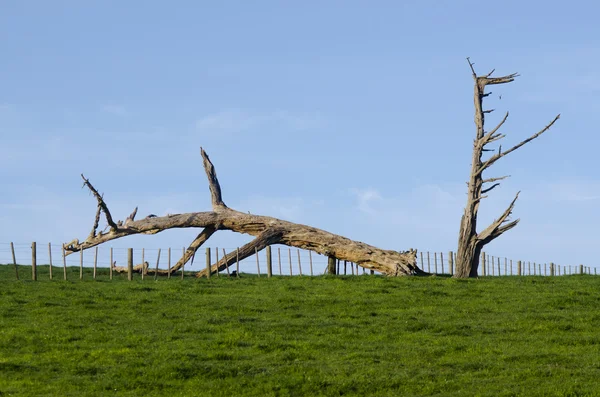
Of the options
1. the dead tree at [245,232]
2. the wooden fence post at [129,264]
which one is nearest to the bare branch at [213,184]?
the dead tree at [245,232]

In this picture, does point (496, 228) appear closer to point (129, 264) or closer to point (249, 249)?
point (249, 249)

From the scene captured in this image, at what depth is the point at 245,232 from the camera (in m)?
45.2

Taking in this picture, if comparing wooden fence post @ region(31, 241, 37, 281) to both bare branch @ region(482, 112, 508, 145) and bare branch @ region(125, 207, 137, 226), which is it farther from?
bare branch @ region(482, 112, 508, 145)

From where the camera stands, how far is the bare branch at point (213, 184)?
4581cm

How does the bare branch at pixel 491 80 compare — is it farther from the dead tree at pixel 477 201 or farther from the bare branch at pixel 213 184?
the bare branch at pixel 213 184

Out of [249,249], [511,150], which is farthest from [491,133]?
[249,249]

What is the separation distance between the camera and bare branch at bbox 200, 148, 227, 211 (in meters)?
45.8

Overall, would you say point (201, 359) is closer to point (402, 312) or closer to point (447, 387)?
point (447, 387)

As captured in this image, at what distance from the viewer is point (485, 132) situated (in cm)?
4416

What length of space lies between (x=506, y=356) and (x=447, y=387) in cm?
361

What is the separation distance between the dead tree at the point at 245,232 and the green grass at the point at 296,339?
16.9 feet

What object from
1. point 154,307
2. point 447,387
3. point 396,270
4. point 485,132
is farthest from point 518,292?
point 447,387

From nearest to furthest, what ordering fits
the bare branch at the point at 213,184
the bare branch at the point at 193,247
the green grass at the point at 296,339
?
the green grass at the point at 296,339 → the bare branch at the point at 193,247 → the bare branch at the point at 213,184

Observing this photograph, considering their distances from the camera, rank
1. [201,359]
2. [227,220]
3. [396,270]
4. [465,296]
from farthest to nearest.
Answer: [227,220] < [396,270] < [465,296] < [201,359]
